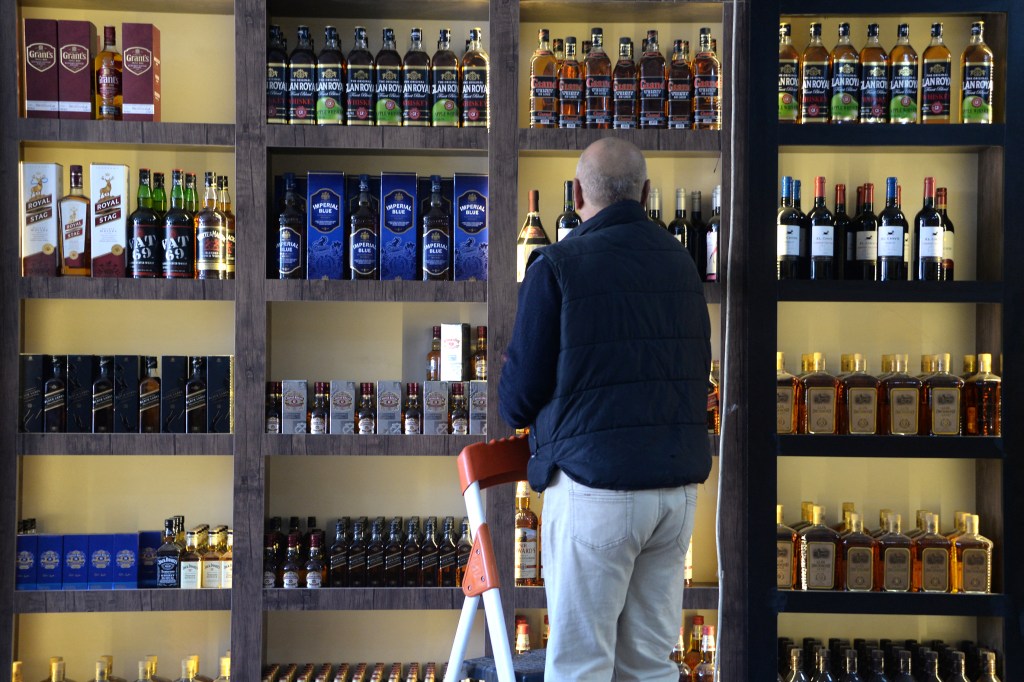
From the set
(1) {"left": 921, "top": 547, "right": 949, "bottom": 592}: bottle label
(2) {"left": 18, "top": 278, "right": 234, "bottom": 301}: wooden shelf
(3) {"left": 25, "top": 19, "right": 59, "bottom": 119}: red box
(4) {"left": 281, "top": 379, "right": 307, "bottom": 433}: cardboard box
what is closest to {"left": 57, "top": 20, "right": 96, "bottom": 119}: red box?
(3) {"left": 25, "top": 19, "right": 59, "bottom": 119}: red box

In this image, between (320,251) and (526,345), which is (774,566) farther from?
(320,251)

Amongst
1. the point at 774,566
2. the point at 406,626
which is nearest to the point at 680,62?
the point at 774,566

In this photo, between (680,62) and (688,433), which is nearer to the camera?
(688,433)

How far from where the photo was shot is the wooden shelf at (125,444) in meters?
3.08

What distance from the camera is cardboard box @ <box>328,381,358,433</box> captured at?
3.15 m

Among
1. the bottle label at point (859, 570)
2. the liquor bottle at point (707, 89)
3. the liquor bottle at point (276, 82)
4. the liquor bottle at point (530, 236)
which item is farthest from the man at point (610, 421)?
the liquor bottle at point (276, 82)

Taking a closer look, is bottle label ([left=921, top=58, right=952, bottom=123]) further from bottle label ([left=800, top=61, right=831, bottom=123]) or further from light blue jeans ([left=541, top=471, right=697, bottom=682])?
light blue jeans ([left=541, top=471, right=697, bottom=682])

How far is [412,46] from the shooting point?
3.22 m

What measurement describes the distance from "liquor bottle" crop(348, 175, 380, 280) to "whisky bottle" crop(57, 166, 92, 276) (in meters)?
0.87

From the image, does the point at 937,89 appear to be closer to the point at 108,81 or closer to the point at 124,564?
the point at 108,81

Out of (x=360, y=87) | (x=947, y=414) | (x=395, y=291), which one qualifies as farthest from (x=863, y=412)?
(x=360, y=87)

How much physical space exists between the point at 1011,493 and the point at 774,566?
0.81 m

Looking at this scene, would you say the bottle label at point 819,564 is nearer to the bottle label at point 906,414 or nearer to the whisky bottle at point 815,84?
the bottle label at point 906,414

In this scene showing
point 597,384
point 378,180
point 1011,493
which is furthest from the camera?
point 378,180
